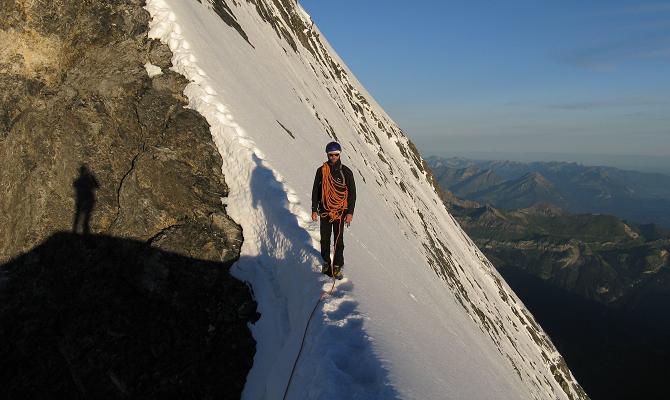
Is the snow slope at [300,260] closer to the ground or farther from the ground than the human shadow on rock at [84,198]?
Result: farther from the ground

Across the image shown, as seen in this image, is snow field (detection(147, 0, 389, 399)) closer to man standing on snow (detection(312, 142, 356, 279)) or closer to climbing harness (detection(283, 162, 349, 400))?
man standing on snow (detection(312, 142, 356, 279))

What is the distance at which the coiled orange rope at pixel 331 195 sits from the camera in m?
9.50

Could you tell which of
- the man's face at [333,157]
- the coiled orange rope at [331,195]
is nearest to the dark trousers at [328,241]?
the coiled orange rope at [331,195]

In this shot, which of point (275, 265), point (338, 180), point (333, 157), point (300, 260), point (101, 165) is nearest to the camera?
point (333, 157)

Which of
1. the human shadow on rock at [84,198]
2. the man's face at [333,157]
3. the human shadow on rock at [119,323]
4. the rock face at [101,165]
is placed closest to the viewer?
the human shadow on rock at [119,323]

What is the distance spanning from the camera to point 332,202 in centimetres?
953

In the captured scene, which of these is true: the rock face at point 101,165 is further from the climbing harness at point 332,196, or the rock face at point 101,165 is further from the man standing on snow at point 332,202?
the climbing harness at point 332,196

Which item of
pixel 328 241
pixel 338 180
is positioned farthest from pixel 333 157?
pixel 328 241

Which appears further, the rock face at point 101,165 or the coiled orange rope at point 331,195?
the rock face at point 101,165

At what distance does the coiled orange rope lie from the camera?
31.2 ft

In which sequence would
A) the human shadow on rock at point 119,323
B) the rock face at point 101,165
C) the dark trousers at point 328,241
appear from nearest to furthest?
the human shadow on rock at point 119,323 → the dark trousers at point 328,241 → the rock face at point 101,165

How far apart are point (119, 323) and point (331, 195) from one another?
5.47 m

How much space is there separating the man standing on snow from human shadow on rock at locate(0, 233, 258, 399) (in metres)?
2.02

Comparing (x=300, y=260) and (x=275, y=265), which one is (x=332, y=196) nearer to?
(x=300, y=260)
